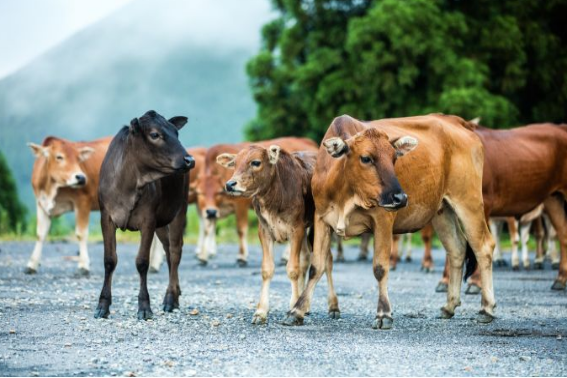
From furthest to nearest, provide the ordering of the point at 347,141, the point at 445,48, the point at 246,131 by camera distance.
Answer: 1. the point at 246,131
2. the point at 445,48
3. the point at 347,141

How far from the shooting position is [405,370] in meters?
7.30

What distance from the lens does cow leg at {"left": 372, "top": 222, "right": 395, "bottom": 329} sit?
962 cm

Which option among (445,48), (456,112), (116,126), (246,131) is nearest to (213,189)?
(456,112)

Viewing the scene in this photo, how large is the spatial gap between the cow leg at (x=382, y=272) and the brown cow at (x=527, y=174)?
4.02m

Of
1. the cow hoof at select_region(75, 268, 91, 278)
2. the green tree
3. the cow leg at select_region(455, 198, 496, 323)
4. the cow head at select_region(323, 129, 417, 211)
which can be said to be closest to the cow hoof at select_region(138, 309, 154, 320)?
the cow head at select_region(323, 129, 417, 211)

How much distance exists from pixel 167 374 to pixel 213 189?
1198cm

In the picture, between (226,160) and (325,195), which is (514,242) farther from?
(325,195)

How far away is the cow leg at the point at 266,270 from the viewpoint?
32.3 ft

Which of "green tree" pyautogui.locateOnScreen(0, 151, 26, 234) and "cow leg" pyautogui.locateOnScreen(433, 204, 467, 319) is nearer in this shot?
"cow leg" pyautogui.locateOnScreen(433, 204, 467, 319)

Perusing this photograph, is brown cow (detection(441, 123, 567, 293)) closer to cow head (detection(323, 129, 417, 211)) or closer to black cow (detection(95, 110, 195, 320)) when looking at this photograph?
cow head (detection(323, 129, 417, 211))

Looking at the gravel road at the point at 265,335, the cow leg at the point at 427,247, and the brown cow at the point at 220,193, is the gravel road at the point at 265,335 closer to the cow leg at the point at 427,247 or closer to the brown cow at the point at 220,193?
the cow leg at the point at 427,247

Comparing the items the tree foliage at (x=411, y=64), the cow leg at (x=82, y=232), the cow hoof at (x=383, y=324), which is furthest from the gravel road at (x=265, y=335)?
the tree foliage at (x=411, y=64)

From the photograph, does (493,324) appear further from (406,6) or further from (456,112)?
(406,6)

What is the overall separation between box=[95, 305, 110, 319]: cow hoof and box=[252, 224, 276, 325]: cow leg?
1612mm
